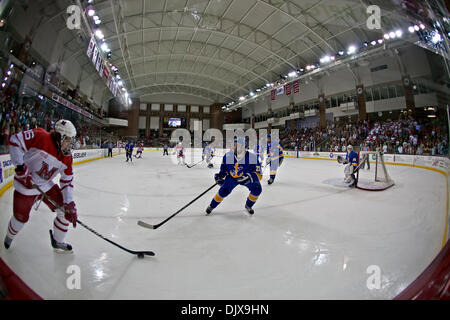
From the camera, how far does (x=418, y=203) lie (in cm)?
339

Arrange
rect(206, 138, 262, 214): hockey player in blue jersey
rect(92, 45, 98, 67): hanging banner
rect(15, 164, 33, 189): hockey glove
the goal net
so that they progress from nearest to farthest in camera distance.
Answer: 1. rect(15, 164, 33, 189): hockey glove
2. rect(206, 138, 262, 214): hockey player in blue jersey
3. the goal net
4. rect(92, 45, 98, 67): hanging banner

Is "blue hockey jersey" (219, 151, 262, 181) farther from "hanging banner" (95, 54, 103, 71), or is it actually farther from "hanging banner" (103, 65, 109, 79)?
"hanging banner" (103, 65, 109, 79)

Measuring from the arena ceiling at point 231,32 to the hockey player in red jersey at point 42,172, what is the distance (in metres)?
13.6

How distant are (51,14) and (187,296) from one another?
444cm

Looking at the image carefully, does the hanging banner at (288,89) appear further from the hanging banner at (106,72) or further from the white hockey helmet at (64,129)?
the white hockey helmet at (64,129)

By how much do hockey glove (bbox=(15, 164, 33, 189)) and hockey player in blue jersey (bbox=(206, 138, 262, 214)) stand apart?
7.10ft

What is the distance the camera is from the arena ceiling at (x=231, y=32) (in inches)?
546

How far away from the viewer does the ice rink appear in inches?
54.8

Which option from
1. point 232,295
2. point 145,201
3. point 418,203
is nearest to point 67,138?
point 232,295

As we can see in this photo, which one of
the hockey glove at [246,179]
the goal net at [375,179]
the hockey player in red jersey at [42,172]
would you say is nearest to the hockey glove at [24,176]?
the hockey player in red jersey at [42,172]

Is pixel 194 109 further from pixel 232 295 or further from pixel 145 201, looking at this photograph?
pixel 232 295

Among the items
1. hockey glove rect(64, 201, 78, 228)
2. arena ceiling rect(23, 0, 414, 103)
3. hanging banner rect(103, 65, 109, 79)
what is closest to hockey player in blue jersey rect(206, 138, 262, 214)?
hockey glove rect(64, 201, 78, 228)

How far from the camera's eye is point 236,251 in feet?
6.54

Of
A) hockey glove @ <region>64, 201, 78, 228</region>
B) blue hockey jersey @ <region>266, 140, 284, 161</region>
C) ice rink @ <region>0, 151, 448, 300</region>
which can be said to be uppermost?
blue hockey jersey @ <region>266, 140, 284, 161</region>
